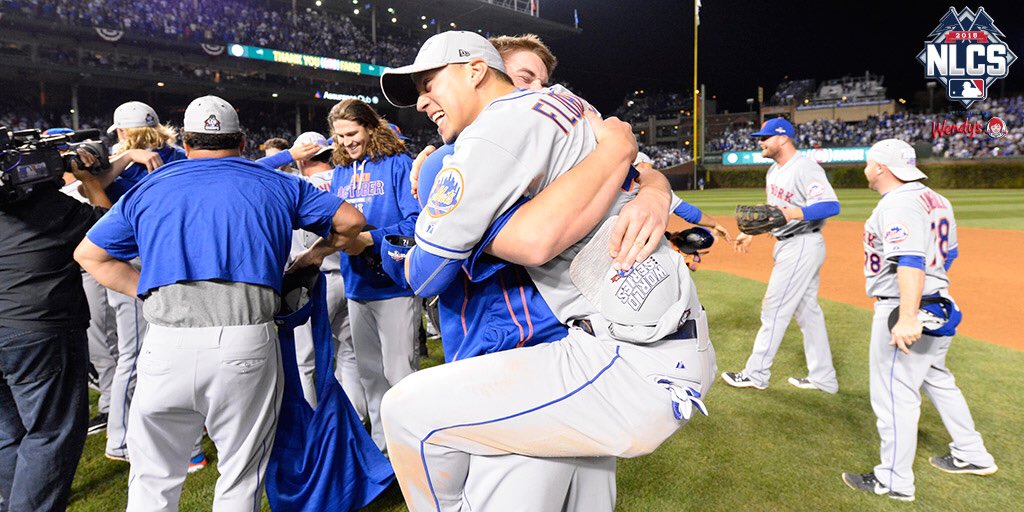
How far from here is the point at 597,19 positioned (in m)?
60.2

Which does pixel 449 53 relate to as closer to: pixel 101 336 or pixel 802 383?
pixel 101 336

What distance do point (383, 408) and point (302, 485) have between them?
5.13ft

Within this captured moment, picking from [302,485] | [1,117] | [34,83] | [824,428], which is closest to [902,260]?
[824,428]

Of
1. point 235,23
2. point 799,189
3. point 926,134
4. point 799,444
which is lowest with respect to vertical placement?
point 799,444

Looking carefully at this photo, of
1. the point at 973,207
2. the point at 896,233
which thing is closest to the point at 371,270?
the point at 896,233

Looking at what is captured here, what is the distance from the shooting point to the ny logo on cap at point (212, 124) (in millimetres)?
2332

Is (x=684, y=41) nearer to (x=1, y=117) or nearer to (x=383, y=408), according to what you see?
(x=1, y=117)

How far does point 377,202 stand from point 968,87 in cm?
4239

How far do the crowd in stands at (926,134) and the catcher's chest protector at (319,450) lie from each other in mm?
26846

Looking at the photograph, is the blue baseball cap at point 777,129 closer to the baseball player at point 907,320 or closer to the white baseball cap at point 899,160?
the baseball player at point 907,320

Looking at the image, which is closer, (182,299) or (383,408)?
(383,408)

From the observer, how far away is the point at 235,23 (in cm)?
3056

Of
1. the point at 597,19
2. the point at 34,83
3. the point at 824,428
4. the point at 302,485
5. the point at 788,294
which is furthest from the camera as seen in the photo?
the point at 597,19

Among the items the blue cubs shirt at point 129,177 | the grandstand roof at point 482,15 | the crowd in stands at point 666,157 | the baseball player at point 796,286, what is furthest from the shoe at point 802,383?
the crowd in stands at point 666,157
